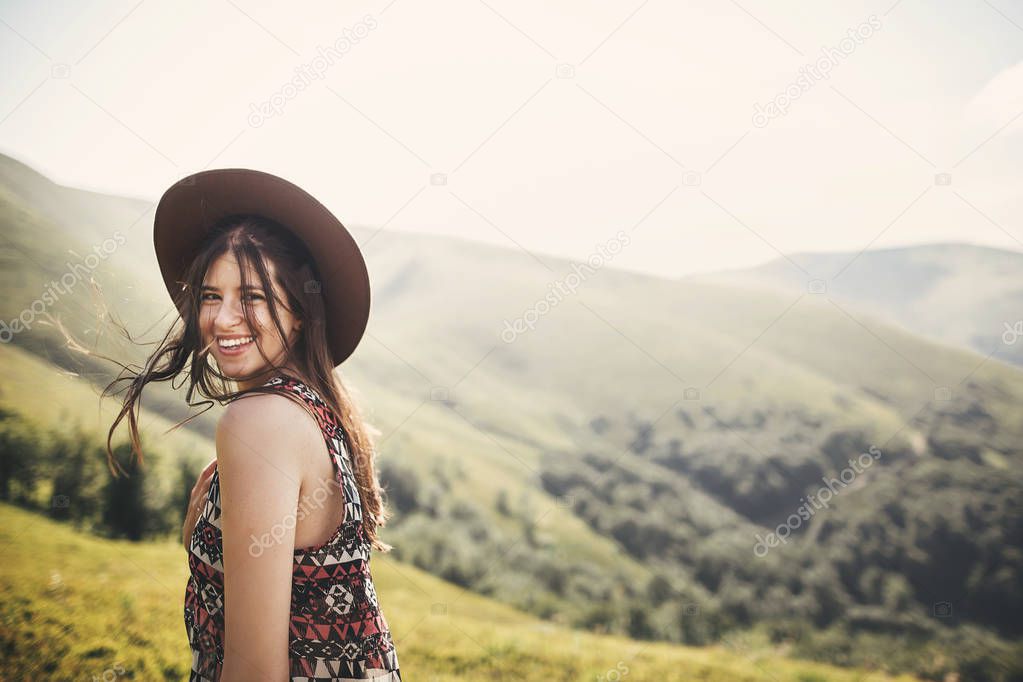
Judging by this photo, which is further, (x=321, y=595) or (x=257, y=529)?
(x=321, y=595)

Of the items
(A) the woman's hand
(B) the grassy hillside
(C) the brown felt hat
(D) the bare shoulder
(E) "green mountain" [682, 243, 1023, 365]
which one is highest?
(E) "green mountain" [682, 243, 1023, 365]

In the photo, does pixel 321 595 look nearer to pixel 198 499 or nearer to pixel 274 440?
pixel 274 440

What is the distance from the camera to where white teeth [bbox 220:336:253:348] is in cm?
230

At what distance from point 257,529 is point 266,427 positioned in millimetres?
307

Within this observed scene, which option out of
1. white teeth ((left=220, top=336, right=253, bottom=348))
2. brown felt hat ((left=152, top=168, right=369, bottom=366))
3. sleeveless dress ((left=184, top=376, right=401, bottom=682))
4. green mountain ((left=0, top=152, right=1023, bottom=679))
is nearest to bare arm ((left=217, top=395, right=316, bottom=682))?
sleeveless dress ((left=184, top=376, right=401, bottom=682))

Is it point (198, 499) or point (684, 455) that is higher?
point (684, 455)

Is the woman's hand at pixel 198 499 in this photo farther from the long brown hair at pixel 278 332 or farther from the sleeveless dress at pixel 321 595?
the sleeveless dress at pixel 321 595

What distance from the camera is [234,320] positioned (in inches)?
89.4

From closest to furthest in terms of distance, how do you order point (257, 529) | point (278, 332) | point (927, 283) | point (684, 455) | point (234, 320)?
point (257, 529) < point (234, 320) < point (278, 332) < point (684, 455) < point (927, 283)

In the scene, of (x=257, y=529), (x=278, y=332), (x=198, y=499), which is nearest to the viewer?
(x=257, y=529)

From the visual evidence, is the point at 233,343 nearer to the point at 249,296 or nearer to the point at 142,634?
the point at 249,296

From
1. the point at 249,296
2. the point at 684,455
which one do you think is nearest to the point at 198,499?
the point at 249,296

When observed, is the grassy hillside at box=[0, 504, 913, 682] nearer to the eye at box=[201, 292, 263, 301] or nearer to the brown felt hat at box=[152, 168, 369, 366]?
the brown felt hat at box=[152, 168, 369, 366]

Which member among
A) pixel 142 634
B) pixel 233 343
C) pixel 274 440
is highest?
pixel 233 343
